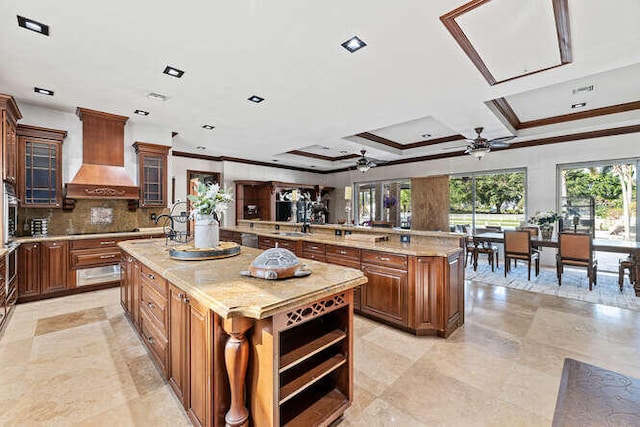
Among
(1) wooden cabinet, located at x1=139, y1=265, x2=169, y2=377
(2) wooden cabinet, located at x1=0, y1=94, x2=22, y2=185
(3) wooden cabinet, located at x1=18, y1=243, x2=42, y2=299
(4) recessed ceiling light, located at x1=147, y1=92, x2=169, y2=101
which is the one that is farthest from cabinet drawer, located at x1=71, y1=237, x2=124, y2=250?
(1) wooden cabinet, located at x1=139, y1=265, x2=169, y2=377

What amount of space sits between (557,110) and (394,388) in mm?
5540

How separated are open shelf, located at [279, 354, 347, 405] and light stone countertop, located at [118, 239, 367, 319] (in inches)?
18.1

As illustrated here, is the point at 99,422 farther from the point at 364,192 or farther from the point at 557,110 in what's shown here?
the point at 364,192

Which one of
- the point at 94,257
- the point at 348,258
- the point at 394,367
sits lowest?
the point at 394,367

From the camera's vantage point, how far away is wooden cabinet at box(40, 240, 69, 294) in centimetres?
398

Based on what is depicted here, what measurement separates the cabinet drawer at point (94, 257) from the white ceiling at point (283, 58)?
7.18ft

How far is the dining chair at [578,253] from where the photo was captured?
175 inches

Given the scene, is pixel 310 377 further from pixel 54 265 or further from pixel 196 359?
pixel 54 265

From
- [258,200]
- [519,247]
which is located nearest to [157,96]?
[258,200]

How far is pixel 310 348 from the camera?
5.10 ft

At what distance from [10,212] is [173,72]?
3196 millimetres

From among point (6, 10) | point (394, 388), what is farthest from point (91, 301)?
point (394, 388)

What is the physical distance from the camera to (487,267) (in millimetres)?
6215

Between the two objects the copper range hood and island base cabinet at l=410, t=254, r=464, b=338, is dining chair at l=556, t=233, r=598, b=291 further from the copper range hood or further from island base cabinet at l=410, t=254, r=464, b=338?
the copper range hood
